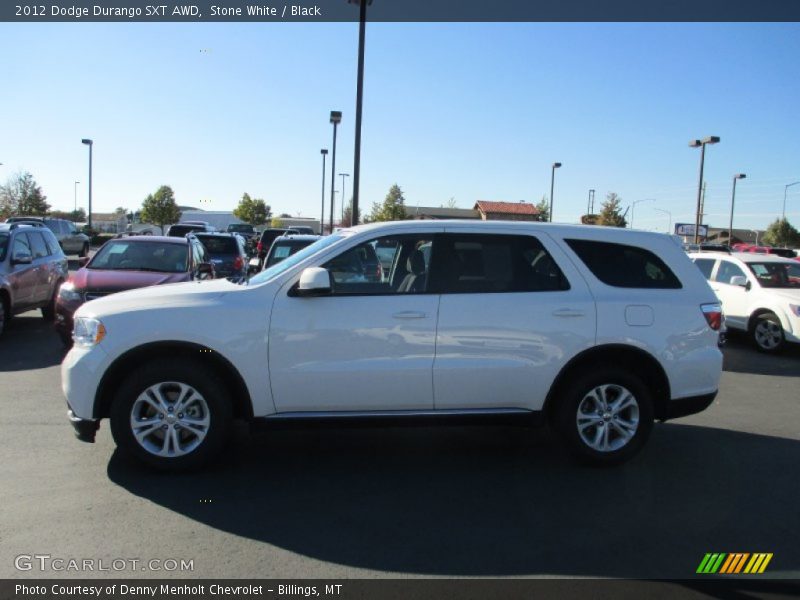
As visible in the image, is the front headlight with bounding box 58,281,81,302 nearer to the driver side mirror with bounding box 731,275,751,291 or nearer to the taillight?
the taillight

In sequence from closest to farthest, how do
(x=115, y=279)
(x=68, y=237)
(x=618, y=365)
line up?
(x=618, y=365), (x=115, y=279), (x=68, y=237)

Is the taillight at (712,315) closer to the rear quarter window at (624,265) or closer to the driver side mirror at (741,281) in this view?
the rear quarter window at (624,265)

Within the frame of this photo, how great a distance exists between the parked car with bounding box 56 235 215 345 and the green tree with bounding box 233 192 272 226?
69820 millimetres

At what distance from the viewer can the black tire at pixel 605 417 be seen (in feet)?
16.2

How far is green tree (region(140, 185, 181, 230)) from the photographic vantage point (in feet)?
215

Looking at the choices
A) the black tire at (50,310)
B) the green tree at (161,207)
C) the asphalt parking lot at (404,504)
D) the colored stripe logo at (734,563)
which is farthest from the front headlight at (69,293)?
the green tree at (161,207)

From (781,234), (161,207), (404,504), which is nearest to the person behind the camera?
(404,504)

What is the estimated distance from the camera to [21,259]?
408 inches

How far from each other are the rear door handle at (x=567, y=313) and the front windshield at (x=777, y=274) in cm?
791

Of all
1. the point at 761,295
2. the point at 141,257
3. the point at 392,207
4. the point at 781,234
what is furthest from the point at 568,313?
the point at 781,234

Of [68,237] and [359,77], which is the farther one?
[68,237]

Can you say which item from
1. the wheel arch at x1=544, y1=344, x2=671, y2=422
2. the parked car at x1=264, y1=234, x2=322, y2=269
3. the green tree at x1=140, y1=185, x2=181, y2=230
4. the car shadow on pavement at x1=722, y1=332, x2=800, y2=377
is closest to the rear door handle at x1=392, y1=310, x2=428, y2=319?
the wheel arch at x1=544, y1=344, x2=671, y2=422

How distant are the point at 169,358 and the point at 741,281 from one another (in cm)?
966

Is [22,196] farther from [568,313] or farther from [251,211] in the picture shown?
[568,313]
